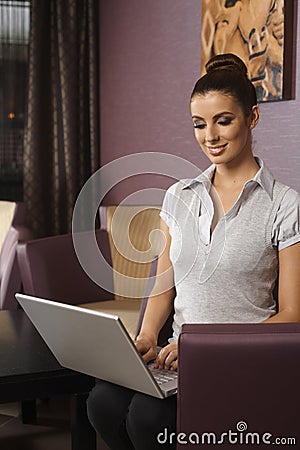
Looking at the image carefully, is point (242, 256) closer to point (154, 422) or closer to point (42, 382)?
point (154, 422)

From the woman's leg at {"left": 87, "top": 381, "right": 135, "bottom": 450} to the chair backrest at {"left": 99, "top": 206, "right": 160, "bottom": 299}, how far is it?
1517mm

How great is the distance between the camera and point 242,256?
1948 mm

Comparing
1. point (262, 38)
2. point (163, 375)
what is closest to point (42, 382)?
point (163, 375)

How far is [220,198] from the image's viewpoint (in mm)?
2059

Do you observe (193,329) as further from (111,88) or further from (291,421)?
(111,88)

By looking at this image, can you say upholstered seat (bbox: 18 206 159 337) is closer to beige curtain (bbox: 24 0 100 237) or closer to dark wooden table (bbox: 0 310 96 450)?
dark wooden table (bbox: 0 310 96 450)

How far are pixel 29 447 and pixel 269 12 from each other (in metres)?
1.81

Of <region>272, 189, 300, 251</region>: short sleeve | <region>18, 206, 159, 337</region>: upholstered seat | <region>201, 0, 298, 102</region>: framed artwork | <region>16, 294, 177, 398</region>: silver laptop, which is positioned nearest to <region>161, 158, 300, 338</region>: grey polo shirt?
<region>272, 189, 300, 251</region>: short sleeve

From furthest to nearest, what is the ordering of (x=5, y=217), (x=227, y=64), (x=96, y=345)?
(x=5, y=217)
(x=227, y=64)
(x=96, y=345)

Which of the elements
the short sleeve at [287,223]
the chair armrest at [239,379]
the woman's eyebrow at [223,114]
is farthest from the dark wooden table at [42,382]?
the woman's eyebrow at [223,114]

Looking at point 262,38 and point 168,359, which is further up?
point 262,38

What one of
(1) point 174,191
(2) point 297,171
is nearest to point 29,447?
(1) point 174,191

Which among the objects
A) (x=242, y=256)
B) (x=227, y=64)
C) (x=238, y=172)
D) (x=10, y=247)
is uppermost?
(x=227, y=64)

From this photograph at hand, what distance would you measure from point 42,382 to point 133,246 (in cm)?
170
